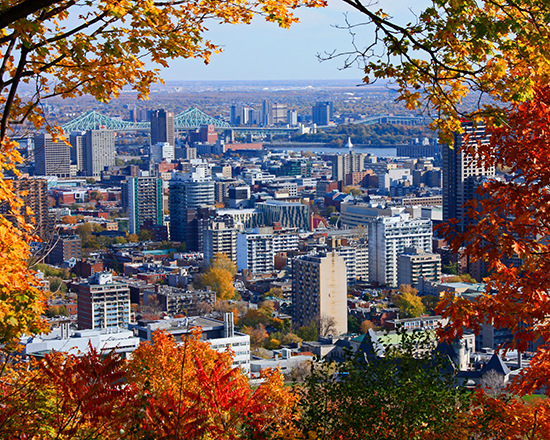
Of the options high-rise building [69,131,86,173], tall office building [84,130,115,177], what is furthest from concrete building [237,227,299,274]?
high-rise building [69,131,86,173]

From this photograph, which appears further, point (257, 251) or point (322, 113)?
point (322, 113)

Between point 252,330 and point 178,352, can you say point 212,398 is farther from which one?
point 252,330

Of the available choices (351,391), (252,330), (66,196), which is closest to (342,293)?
(252,330)

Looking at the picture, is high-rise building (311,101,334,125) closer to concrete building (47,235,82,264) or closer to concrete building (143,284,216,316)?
concrete building (47,235,82,264)

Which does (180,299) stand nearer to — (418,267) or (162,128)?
(418,267)

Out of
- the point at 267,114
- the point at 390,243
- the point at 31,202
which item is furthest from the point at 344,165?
the point at 267,114
